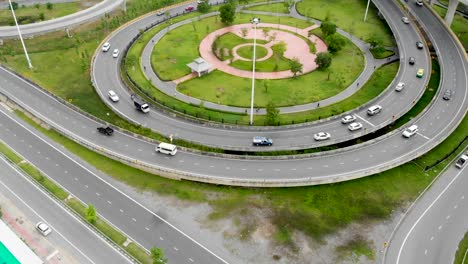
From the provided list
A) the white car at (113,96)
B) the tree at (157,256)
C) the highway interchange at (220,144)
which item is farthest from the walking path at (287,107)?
the tree at (157,256)

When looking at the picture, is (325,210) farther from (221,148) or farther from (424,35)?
(424,35)

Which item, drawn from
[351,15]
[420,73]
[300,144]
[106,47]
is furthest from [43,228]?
[351,15]

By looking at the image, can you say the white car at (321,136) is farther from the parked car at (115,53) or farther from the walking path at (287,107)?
the parked car at (115,53)

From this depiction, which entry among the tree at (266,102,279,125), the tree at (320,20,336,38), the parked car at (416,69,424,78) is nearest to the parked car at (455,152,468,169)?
the parked car at (416,69,424,78)

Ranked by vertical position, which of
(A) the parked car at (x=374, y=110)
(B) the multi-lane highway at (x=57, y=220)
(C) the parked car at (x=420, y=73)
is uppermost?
(C) the parked car at (x=420, y=73)

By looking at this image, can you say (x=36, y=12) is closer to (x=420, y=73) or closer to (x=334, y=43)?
(x=334, y=43)

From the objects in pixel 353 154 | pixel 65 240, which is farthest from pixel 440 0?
pixel 65 240

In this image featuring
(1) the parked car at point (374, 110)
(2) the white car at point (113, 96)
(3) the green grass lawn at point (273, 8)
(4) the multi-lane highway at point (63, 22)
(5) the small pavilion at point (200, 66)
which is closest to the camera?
(1) the parked car at point (374, 110)
